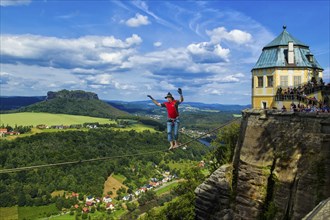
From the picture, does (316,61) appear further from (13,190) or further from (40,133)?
(40,133)

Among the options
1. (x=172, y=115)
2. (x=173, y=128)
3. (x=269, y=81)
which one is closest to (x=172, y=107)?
(x=172, y=115)

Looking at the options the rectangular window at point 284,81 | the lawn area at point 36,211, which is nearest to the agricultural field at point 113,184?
the lawn area at point 36,211

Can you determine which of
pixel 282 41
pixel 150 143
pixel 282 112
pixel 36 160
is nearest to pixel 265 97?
pixel 282 41

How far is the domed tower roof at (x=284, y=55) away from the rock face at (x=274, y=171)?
8.58 metres

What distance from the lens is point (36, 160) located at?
11881 cm

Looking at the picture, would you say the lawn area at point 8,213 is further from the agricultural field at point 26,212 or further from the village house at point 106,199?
the village house at point 106,199

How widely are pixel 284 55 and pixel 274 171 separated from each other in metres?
14.3

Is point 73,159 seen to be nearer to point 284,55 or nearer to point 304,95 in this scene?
point 284,55

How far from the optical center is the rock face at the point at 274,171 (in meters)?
16.0

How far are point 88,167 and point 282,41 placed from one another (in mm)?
114552

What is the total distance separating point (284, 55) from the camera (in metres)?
28.5

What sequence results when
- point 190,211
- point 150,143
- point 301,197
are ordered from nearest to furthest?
point 301,197, point 190,211, point 150,143

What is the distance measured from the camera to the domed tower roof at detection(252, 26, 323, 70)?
28094mm

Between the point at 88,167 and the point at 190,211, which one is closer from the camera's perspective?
the point at 190,211
